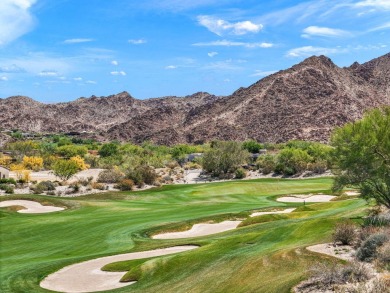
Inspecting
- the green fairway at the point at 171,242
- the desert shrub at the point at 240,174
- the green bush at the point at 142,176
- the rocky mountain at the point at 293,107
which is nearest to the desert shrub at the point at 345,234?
the green fairway at the point at 171,242

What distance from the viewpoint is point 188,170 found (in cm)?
11019

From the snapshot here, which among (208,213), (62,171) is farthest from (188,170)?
(208,213)

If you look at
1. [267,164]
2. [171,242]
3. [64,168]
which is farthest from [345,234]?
[267,164]

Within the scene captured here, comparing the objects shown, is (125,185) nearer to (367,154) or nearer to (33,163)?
(33,163)

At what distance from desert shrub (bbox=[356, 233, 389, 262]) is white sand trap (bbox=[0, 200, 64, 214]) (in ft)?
128

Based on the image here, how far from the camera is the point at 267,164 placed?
98062 mm

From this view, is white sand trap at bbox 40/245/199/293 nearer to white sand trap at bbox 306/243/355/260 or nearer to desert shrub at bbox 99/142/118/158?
white sand trap at bbox 306/243/355/260

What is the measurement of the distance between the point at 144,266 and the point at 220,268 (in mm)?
4667

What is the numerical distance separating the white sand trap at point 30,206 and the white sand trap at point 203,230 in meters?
18.7

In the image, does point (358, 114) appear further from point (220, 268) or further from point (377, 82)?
point (220, 268)

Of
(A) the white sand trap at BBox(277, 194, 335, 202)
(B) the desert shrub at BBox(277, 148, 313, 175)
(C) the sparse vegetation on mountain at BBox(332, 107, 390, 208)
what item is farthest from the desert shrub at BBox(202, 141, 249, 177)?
(C) the sparse vegetation on mountain at BBox(332, 107, 390, 208)

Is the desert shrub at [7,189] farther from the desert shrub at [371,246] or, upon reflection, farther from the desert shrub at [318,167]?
the desert shrub at [371,246]

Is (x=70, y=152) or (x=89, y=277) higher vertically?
(x=70, y=152)

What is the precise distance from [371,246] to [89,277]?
1393 centimetres
